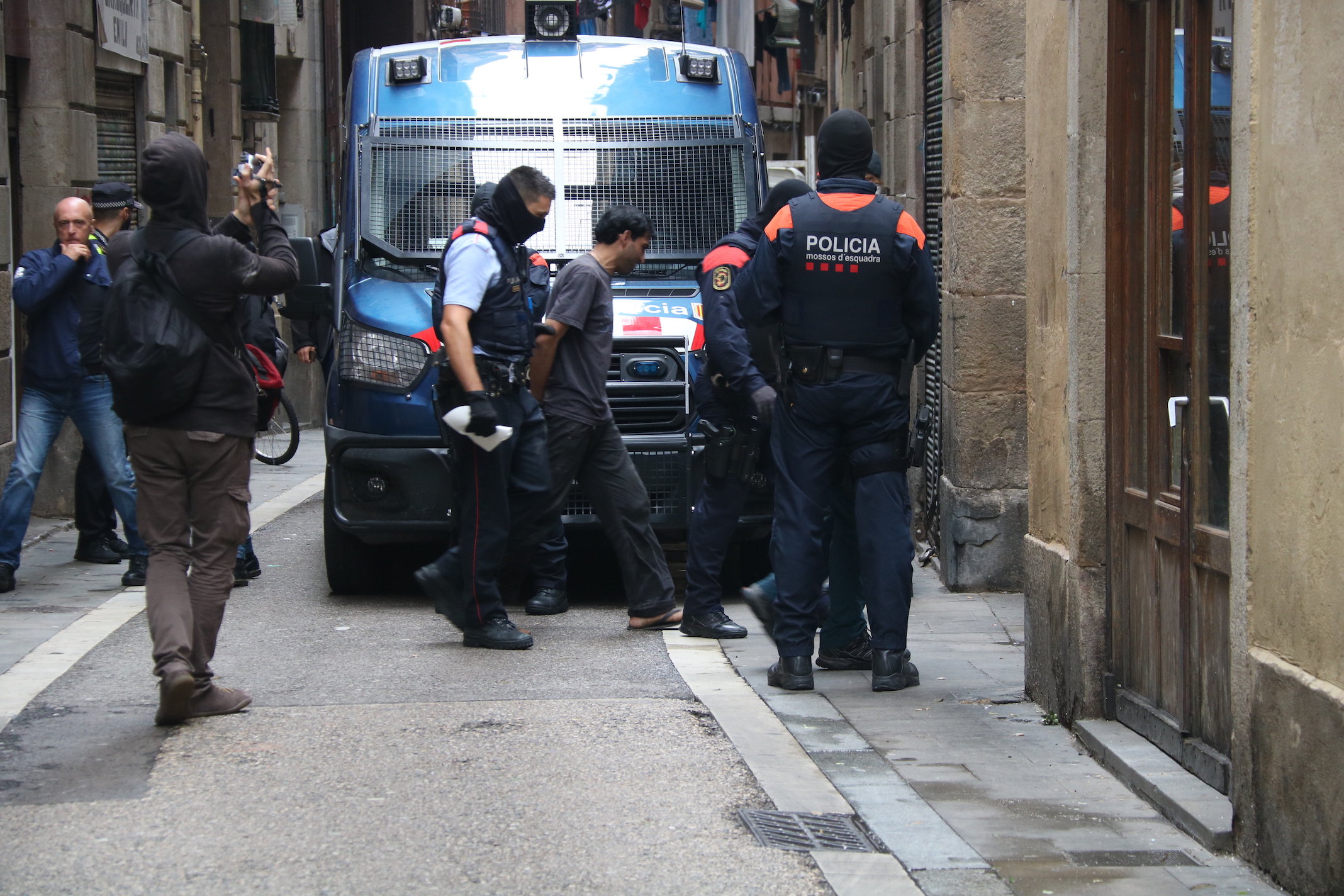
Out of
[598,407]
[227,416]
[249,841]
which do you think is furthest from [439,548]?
[249,841]

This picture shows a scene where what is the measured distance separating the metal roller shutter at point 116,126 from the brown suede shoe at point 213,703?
8.10 m

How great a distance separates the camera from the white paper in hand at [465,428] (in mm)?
6762

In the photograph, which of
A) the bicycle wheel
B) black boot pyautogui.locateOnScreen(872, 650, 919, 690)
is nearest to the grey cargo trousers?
black boot pyautogui.locateOnScreen(872, 650, 919, 690)

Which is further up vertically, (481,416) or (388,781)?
(481,416)

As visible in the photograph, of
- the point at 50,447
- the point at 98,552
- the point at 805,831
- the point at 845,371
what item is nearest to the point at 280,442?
the point at 98,552

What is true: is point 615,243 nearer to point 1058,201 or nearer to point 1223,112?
point 1058,201

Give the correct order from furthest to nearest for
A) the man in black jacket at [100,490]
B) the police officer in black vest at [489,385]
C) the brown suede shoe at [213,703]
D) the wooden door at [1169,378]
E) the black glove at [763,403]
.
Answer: the man in black jacket at [100,490]
the police officer in black vest at [489,385]
the black glove at [763,403]
the brown suede shoe at [213,703]
the wooden door at [1169,378]

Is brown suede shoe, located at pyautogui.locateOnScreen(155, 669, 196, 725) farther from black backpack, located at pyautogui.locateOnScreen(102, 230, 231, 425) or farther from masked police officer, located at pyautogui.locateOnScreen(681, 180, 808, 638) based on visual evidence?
masked police officer, located at pyautogui.locateOnScreen(681, 180, 808, 638)

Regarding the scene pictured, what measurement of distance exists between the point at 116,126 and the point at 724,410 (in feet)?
26.6

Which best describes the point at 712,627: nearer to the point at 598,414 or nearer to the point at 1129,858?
the point at 598,414

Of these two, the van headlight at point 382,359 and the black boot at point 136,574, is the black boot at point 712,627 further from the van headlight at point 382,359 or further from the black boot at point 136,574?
the black boot at point 136,574

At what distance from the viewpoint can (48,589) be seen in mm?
8461

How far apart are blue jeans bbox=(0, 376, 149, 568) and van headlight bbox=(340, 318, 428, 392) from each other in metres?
1.18

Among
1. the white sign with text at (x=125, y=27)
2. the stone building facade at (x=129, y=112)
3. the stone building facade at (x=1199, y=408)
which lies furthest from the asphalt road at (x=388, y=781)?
the white sign with text at (x=125, y=27)
